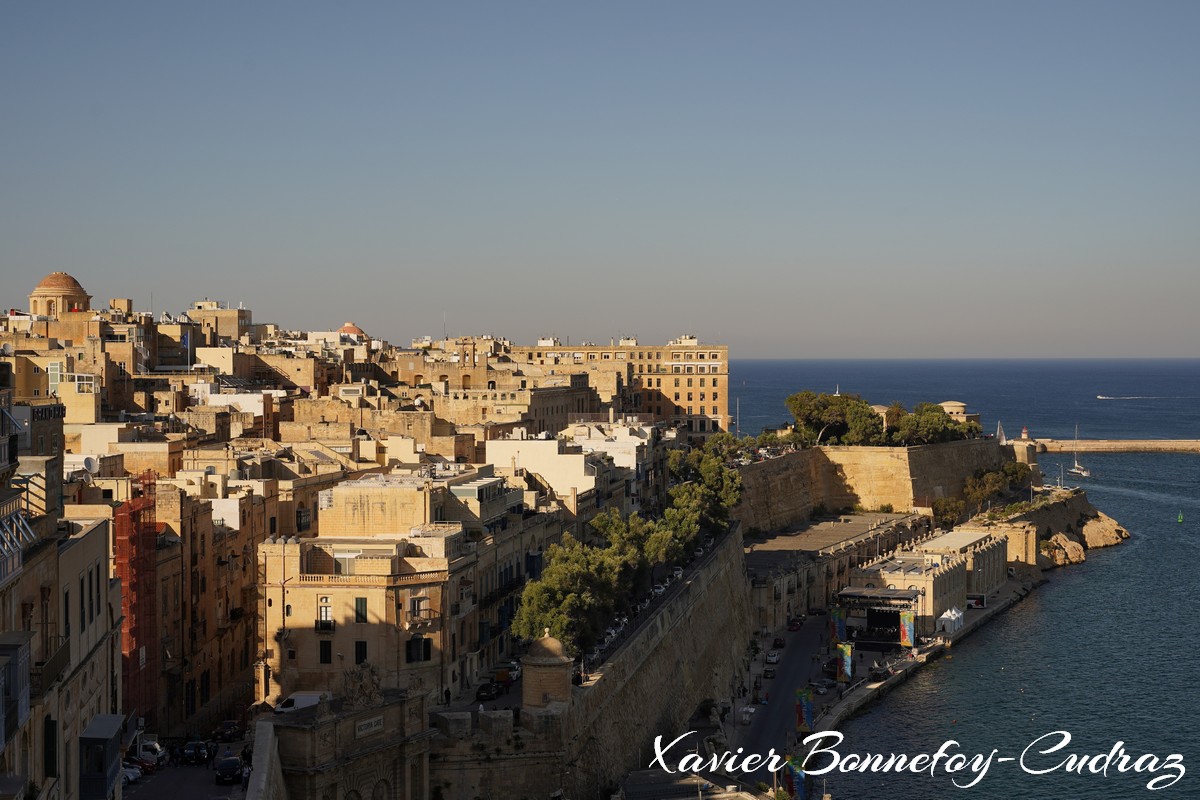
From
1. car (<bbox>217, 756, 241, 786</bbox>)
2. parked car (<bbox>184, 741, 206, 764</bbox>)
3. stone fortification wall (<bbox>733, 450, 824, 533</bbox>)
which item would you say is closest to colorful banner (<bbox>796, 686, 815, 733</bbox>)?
parked car (<bbox>184, 741, 206, 764</bbox>)

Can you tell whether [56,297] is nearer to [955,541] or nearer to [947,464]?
[955,541]

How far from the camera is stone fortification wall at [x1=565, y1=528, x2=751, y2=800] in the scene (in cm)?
2916

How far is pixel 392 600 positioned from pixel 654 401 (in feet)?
208

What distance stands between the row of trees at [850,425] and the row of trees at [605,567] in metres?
29.5

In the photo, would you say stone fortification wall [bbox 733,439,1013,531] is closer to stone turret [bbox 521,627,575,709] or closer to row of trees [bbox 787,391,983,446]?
row of trees [bbox 787,391,983,446]

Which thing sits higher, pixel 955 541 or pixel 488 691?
pixel 488 691

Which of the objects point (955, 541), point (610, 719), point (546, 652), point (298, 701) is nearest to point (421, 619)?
point (546, 652)

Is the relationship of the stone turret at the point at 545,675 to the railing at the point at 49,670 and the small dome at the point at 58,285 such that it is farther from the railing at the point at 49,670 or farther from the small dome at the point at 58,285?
the small dome at the point at 58,285

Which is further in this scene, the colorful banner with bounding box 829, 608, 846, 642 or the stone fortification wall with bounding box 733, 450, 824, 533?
the stone fortification wall with bounding box 733, 450, 824, 533

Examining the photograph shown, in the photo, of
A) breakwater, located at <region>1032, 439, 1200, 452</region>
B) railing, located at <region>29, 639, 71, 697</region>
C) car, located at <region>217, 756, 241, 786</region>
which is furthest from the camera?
breakwater, located at <region>1032, 439, 1200, 452</region>

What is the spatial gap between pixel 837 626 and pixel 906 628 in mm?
2805

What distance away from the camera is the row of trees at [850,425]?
3196 inches

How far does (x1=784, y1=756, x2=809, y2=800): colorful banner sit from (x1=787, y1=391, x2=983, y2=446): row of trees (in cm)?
4643

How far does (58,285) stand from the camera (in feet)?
214
